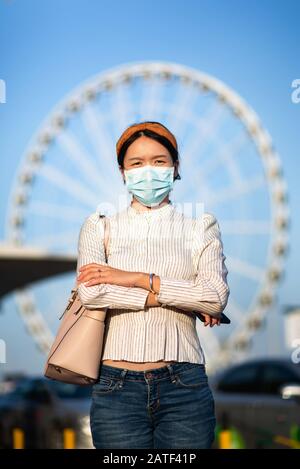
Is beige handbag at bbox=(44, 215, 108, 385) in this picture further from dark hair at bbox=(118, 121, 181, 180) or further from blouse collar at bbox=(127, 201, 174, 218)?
dark hair at bbox=(118, 121, 181, 180)

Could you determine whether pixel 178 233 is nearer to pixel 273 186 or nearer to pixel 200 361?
pixel 200 361

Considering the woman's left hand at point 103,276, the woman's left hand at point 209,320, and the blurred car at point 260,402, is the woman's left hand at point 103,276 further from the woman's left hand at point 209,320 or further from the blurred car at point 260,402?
the blurred car at point 260,402

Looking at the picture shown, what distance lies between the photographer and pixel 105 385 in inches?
90.1

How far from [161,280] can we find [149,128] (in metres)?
0.35

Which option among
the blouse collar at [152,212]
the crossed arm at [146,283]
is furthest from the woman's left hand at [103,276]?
the blouse collar at [152,212]

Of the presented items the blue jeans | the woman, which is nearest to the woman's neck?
the woman

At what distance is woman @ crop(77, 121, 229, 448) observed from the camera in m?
2.27

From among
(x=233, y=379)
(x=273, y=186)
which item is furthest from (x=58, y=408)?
(x=273, y=186)

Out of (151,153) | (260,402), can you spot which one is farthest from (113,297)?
(260,402)

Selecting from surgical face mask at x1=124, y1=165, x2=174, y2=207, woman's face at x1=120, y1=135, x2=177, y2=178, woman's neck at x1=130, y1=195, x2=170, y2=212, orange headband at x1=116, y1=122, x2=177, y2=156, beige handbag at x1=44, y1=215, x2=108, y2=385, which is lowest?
beige handbag at x1=44, y1=215, x2=108, y2=385

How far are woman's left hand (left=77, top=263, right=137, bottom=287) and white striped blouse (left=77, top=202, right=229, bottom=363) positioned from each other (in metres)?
0.01

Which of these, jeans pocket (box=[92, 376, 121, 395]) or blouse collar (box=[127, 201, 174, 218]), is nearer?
jeans pocket (box=[92, 376, 121, 395])

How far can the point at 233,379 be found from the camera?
1030 centimetres

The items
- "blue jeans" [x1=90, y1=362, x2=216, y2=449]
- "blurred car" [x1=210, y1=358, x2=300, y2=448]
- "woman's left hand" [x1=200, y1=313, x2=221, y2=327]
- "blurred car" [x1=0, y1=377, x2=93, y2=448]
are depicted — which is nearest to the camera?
"blue jeans" [x1=90, y1=362, x2=216, y2=449]
